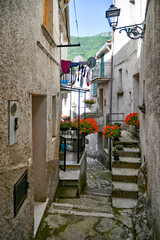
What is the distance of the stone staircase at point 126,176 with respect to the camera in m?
6.36

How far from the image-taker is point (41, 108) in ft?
16.2

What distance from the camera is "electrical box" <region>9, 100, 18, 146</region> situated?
2504 millimetres

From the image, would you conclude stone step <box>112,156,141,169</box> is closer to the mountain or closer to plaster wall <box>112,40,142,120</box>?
plaster wall <box>112,40,142,120</box>

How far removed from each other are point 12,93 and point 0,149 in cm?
73

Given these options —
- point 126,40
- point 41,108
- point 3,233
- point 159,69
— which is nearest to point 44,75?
point 41,108

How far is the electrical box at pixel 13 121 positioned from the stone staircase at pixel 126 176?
443cm

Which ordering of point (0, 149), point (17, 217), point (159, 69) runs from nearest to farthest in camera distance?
point (0, 149), point (17, 217), point (159, 69)

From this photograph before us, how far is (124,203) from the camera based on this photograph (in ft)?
20.3

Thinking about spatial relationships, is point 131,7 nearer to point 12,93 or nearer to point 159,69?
point 159,69

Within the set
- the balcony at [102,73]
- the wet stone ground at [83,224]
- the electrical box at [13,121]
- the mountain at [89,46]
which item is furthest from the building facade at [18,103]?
the mountain at [89,46]

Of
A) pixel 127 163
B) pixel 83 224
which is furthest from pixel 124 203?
pixel 83 224

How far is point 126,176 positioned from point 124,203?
118 cm

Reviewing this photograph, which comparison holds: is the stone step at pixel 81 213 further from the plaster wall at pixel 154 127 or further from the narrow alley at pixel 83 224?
the plaster wall at pixel 154 127

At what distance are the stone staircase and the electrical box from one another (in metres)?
4.43
